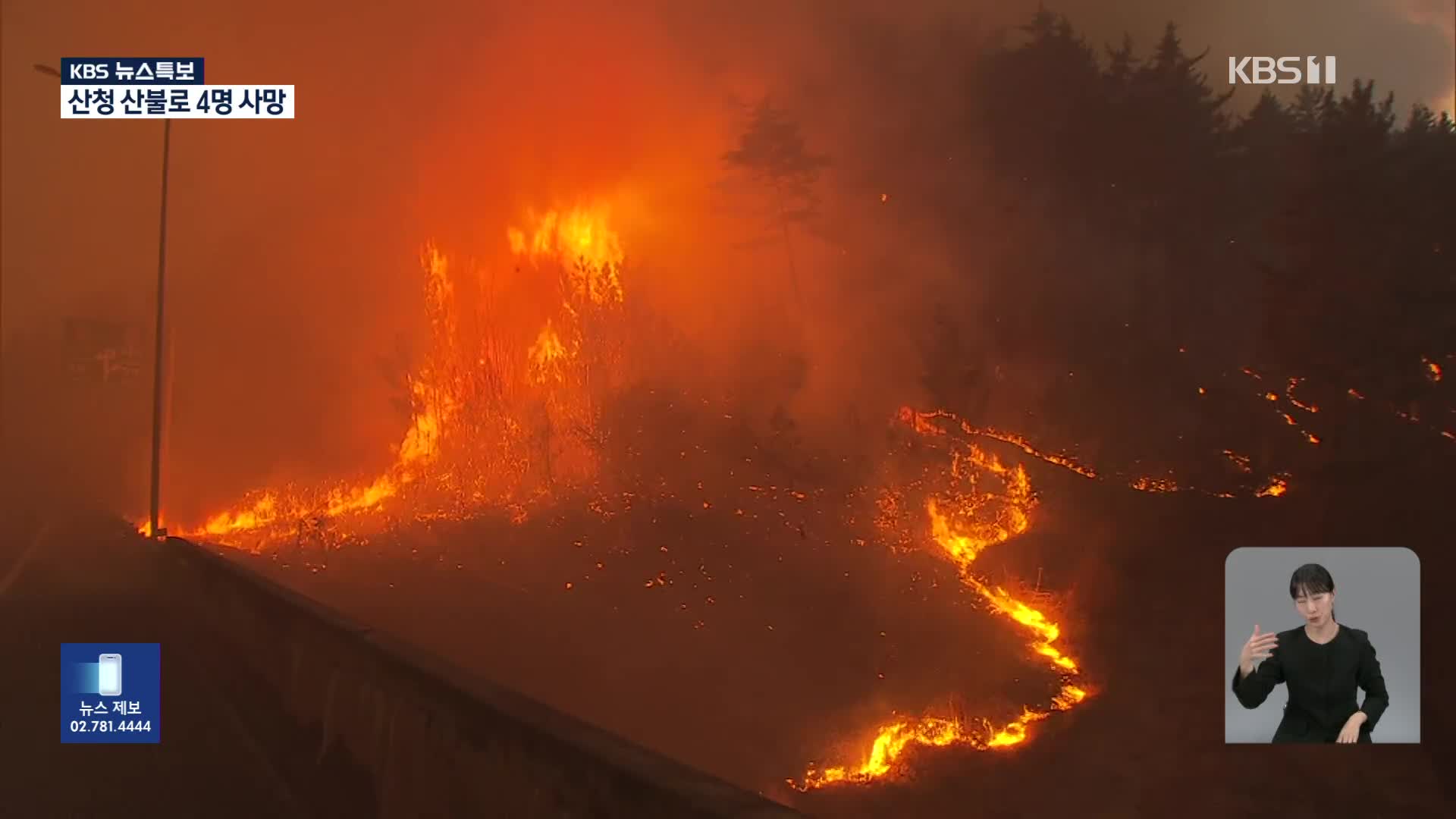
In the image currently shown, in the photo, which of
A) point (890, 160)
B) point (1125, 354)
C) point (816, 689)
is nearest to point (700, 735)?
point (816, 689)

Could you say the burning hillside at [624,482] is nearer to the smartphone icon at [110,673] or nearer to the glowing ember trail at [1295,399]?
the glowing ember trail at [1295,399]

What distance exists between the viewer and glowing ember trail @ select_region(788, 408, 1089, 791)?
17766 mm

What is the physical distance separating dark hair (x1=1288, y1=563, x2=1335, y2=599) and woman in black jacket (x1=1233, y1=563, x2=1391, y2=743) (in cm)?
18

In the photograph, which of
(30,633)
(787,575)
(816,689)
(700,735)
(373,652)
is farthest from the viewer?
(787,575)

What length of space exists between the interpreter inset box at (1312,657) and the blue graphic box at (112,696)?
8.81 metres

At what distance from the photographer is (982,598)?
78.2 feet

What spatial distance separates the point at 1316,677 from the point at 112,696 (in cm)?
958

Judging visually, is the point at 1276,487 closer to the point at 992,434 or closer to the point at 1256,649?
the point at 992,434

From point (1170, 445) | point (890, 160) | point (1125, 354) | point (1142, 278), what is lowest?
point (1170, 445)

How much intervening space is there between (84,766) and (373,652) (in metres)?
3.15

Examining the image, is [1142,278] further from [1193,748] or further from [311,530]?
[311,530]

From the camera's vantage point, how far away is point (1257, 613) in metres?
7.16

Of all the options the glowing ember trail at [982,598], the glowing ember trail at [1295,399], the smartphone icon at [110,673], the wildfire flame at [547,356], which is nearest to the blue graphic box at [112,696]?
the smartphone icon at [110,673]

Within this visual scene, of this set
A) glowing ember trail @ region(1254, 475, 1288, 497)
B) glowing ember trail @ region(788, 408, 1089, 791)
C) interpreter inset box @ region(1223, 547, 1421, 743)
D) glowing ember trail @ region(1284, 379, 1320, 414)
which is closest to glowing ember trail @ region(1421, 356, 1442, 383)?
glowing ember trail @ region(1284, 379, 1320, 414)
